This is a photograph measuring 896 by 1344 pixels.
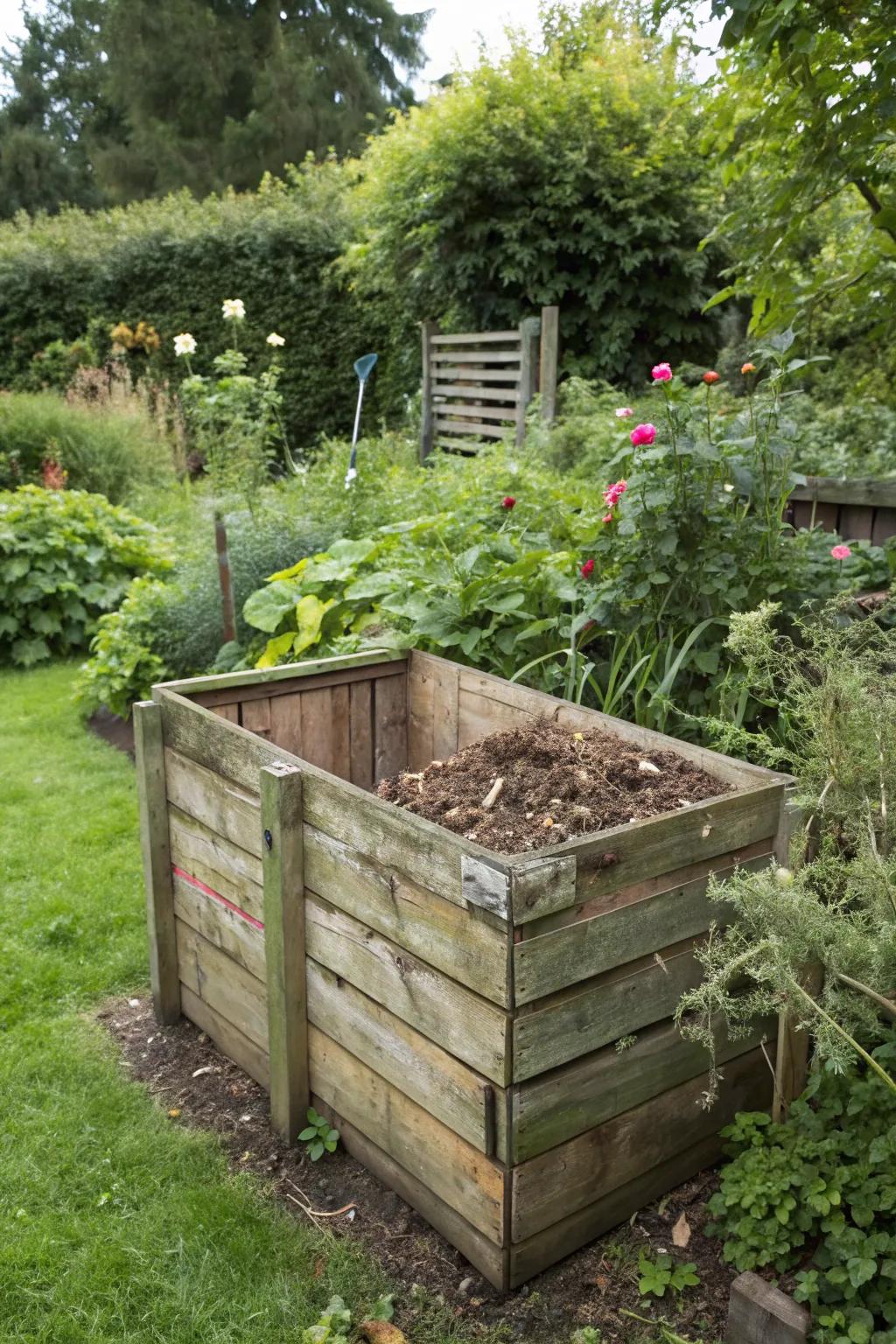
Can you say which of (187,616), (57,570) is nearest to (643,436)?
(187,616)

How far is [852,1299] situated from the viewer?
5.63 ft

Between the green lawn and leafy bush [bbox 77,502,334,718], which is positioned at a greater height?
leafy bush [bbox 77,502,334,718]

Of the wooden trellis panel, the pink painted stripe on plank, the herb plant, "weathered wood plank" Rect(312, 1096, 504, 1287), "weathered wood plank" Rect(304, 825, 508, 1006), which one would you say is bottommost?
the herb plant

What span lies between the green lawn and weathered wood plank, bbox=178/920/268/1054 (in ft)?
0.86

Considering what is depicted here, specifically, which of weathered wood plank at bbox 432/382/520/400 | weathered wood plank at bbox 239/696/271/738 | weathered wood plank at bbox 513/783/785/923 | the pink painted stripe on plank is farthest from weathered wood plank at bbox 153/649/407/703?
weathered wood plank at bbox 432/382/520/400

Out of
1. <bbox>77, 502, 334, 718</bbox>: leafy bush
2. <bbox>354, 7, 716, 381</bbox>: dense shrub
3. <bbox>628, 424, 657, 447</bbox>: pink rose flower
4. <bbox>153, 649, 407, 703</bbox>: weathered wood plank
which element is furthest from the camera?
<bbox>354, 7, 716, 381</bbox>: dense shrub

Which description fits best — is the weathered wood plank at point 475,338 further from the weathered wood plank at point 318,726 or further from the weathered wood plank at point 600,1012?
the weathered wood plank at point 600,1012

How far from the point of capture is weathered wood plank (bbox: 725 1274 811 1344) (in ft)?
5.59

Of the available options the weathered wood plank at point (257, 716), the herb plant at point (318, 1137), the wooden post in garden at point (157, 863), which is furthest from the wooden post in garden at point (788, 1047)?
the wooden post in garden at point (157, 863)

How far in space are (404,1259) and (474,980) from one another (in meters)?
0.67

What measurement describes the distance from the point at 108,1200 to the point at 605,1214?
3.42ft

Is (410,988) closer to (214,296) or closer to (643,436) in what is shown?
(643,436)

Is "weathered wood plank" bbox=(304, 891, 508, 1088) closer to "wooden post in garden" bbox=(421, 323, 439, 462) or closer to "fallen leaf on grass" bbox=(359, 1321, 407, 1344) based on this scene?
"fallen leaf on grass" bbox=(359, 1321, 407, 1344)

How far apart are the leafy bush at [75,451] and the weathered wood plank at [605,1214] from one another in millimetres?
7845
